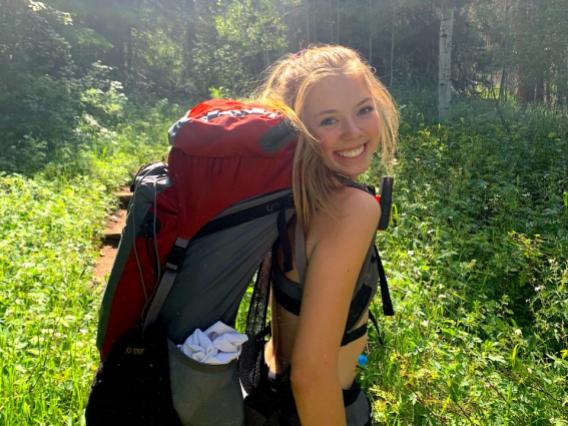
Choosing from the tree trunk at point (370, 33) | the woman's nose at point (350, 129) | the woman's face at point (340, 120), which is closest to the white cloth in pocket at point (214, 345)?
the woman's face at point (340, 120)

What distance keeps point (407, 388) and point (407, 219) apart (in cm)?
242

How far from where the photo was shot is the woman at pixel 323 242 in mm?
1225

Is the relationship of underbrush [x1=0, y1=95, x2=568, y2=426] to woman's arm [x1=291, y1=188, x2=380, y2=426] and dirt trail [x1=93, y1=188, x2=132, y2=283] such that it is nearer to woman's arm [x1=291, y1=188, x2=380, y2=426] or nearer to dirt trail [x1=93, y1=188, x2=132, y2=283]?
dirt trail [x1=93, y1=188, x2=132, y2=283]

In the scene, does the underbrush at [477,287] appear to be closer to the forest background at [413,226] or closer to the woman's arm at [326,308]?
the forest background at [413,226]

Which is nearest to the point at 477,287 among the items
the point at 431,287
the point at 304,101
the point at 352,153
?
the point at 431,287

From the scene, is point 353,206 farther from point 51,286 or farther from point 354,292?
point 51,286

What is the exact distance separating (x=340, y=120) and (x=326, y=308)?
1.82 feet

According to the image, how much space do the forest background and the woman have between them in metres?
0.98

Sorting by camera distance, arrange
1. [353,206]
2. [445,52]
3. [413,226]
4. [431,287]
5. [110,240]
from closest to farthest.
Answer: [353,206] < [431,287] < [413,226] < [110,240] < [445,52]

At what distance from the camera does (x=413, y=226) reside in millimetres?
4566

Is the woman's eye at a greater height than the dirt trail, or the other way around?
the woman's eye

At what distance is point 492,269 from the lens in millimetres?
3883

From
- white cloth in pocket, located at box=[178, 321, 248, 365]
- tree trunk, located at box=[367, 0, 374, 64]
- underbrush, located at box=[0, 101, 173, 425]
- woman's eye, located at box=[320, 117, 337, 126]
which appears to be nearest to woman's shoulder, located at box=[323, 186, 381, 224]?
woman's eye, located at box=[320, 117, 337, 126]

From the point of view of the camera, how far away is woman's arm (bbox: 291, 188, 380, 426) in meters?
1.22
